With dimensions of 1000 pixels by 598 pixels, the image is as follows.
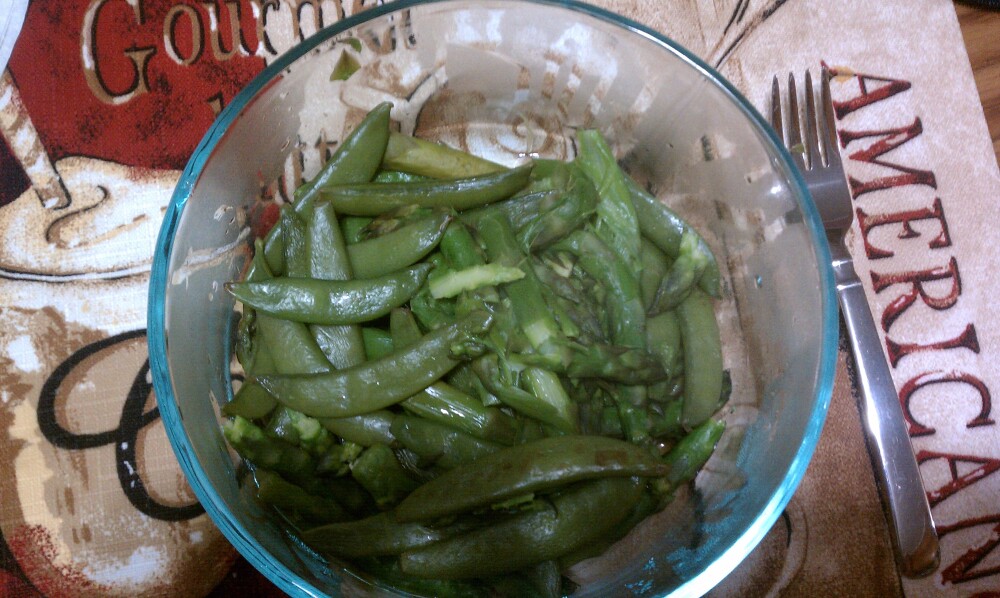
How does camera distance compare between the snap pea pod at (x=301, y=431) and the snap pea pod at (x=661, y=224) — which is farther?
the snap pea pod at (x=661, y=224)

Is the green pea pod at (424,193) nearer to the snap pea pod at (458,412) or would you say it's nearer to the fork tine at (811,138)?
the snap pea pod at (458,412)

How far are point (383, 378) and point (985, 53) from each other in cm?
147

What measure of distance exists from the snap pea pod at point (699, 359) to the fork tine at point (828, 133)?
465 millimetres

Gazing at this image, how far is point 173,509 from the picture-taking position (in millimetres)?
1175

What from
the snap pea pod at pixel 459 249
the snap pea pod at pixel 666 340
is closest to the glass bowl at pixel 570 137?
the snap pea pod at pixel 666 340

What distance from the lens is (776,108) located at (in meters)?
1.34

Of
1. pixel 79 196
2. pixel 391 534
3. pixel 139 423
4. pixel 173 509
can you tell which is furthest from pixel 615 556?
pixel 79 196

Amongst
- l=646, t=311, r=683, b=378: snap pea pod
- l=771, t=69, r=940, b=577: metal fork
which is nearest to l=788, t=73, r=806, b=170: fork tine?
l=771, t=69, r=940, b=577: metal fork

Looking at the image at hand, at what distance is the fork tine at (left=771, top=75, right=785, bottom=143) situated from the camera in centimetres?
132

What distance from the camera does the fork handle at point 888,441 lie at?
3.82 feet

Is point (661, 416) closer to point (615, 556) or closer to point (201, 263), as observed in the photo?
point (615, 556)

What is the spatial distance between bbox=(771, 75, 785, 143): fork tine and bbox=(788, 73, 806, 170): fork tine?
0.06 ft

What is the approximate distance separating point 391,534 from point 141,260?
758 millimetres

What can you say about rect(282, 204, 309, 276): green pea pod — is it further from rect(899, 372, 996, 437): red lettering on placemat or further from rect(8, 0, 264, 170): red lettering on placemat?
rect(899, 372, 996, 437): red lettering on placemat
